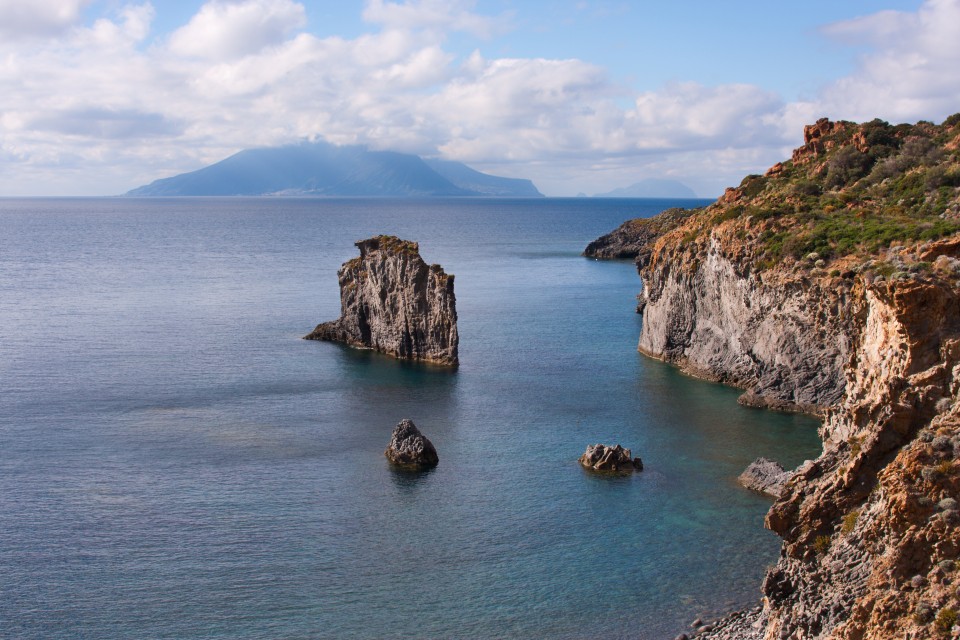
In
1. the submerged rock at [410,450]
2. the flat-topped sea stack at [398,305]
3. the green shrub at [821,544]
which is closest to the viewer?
the green shrub at [821,544]

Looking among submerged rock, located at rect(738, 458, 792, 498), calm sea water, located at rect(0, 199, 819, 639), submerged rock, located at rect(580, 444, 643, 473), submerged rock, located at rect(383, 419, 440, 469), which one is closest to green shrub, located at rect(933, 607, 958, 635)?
calm sea water, located at rect(0, 199, 819, 639)

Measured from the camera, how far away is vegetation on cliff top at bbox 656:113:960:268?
70.5 meters

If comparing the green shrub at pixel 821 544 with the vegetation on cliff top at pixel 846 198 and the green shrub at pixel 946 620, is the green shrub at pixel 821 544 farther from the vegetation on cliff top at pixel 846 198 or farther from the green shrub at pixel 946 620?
the vegetation on cliff top at pixel 846 198

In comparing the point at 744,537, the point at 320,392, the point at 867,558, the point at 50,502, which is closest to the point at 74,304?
the point at 320,392

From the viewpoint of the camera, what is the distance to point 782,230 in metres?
76.7

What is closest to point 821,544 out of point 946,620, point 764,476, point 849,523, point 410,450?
point 849,523

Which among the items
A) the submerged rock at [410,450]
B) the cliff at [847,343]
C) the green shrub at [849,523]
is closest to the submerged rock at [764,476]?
the cliff at [847,343]

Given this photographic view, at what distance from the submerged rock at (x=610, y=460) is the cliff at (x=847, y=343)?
1468cm

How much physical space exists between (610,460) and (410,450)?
13213 mm

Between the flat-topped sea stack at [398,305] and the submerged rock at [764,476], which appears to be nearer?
the submerged rock at [764,476]

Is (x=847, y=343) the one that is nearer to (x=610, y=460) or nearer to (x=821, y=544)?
(x=610, y=460)

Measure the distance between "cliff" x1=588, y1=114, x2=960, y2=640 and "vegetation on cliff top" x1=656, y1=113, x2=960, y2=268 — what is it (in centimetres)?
20

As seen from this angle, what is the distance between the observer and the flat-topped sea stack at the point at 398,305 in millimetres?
88250

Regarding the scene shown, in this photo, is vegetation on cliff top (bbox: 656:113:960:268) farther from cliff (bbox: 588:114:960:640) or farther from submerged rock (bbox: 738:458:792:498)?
submerged rock (bbox: 738:458:792:498)
